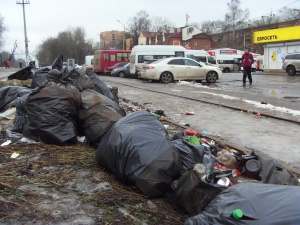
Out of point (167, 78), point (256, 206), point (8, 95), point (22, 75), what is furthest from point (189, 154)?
point (167, 78)

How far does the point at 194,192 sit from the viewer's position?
262cm

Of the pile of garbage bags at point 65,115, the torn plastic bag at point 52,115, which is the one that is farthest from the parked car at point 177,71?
the torn plastic bag at point 52,115

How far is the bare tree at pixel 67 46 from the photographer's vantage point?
3344 inches

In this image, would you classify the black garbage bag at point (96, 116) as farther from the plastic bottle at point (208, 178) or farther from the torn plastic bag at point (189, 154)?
the plastic bottle at point (208, 178)

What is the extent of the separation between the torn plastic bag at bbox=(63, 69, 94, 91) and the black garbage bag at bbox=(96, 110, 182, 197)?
214 centimetres

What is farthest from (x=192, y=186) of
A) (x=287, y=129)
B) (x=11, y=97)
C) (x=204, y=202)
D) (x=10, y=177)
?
(x=11, y=97)

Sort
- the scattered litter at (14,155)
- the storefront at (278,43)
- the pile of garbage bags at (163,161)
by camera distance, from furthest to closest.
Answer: the storefront at (278,43)
the scattered litter at (14,155)
the pile of garbage bags at (163,161)

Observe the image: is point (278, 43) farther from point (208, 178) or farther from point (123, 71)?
point (208, 178)

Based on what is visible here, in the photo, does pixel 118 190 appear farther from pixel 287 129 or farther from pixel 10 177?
pixel 287 129

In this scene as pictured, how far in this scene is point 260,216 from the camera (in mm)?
1801

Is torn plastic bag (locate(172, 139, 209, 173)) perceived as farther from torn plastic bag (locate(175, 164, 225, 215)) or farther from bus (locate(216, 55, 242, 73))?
bus (locate(216, 55, 242, 73))

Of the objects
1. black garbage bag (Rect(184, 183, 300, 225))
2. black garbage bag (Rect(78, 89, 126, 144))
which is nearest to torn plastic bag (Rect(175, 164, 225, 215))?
black garbage bag (Rect(184, 183, 300, 225))

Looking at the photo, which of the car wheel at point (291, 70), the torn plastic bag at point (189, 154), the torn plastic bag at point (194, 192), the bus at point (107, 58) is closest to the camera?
the torn plastic bag at point (194, 192)

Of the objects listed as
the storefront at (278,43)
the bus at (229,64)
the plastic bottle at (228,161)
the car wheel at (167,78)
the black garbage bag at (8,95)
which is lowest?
the plastic bottle at (228,161)
